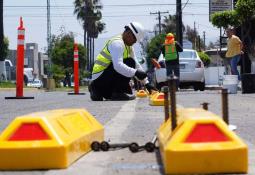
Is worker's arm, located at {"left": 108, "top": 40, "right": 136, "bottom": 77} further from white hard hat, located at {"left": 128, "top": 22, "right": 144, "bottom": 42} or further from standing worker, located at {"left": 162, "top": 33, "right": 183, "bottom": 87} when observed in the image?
standing worker, located at {"left": 162, "top": 33, "right": 183, "bottom": 87}

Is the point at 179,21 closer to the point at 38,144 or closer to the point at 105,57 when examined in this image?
the point at 105,57

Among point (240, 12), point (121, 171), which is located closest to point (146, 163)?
point (121, 171)

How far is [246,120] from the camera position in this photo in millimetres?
7949

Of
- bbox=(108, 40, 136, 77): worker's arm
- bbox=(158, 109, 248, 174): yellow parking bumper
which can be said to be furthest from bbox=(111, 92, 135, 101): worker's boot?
bbox=(158, 109, 248, 174): yellow parking bumper

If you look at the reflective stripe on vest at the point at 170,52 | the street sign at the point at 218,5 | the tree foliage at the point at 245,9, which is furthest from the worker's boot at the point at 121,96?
the street sign at the point at 218,5

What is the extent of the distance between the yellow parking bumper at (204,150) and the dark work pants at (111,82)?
27.5 feet

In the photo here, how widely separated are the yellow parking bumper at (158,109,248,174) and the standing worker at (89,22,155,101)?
793cm

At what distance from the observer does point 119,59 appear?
1221 cm

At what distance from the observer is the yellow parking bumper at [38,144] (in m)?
4.39

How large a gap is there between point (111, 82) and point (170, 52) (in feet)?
14.6

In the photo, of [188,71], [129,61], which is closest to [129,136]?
[129,61]

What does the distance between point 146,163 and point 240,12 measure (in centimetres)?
2359

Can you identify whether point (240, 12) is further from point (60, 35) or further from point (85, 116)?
point (60, 35)

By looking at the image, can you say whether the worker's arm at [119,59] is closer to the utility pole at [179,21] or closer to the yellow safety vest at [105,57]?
the yellow safety vest at [105,57]
